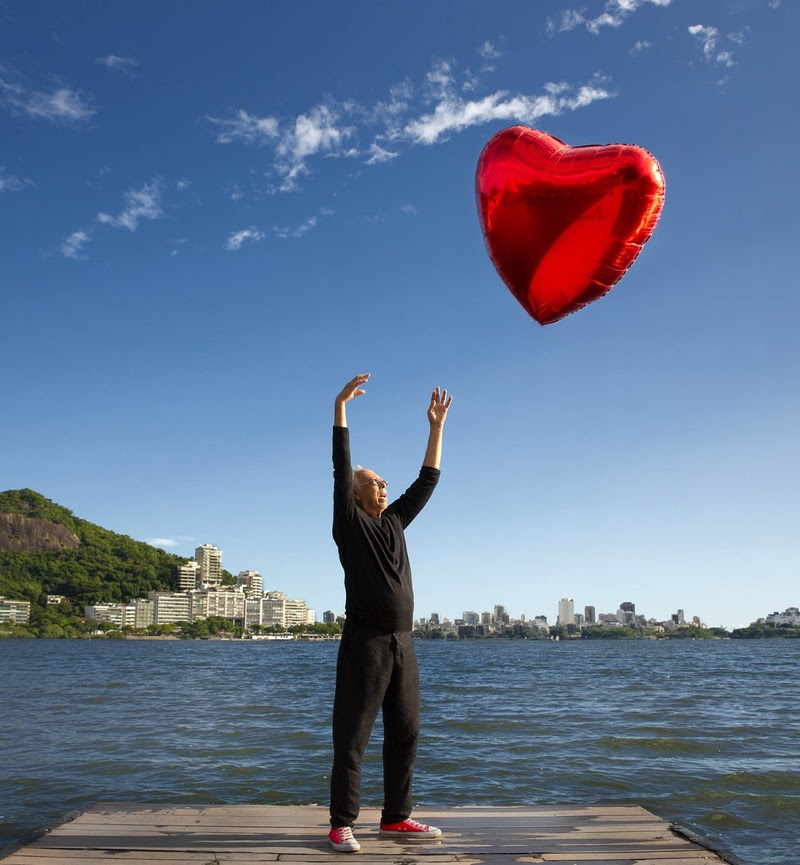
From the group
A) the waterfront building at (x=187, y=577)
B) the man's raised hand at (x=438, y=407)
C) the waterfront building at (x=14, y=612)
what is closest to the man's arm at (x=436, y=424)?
the man's raised hand at (x=438, y=407)

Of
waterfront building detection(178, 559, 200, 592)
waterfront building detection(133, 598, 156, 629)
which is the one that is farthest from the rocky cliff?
waterfront building detection(178, 559, 200, 592)

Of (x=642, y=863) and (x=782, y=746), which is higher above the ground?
(x=642, y=863)

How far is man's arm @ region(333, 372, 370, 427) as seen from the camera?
447 cm

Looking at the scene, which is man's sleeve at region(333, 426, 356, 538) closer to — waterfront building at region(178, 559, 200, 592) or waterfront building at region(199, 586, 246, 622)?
waterfront building at region(199, 586, 246, 622)

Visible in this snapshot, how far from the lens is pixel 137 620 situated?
499 ft

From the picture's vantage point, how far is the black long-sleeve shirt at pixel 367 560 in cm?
431

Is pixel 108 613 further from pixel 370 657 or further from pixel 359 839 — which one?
pixel 370 657

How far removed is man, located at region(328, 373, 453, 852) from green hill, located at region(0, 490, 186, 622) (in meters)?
146

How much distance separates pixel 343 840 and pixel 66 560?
16837cm

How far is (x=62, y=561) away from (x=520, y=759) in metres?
161

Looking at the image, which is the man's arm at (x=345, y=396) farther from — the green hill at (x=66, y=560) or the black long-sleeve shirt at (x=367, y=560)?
the green hill at (x=66, y=560)

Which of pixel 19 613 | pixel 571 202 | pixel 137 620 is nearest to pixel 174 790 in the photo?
pixel 571 202

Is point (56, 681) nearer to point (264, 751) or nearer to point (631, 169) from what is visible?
point (264, 751)

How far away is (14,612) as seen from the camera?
5103 inches
